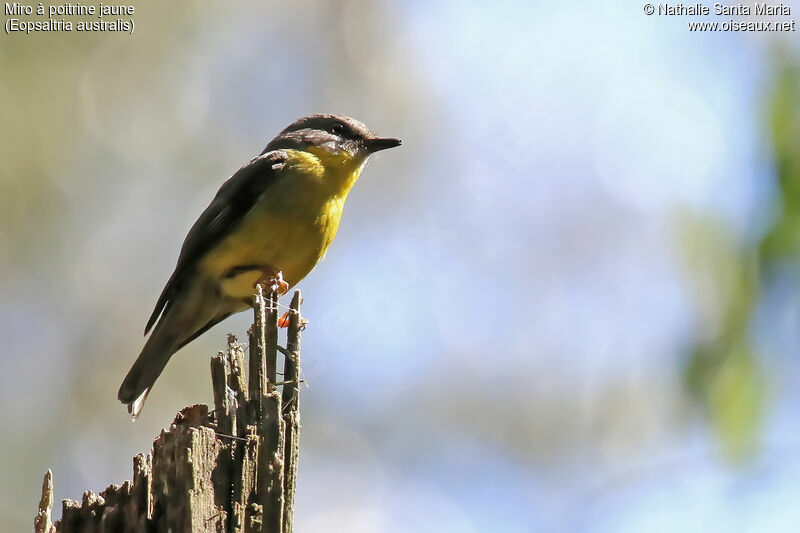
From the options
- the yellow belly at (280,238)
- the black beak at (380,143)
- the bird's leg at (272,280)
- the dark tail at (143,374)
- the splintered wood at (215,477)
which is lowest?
the splintered wood at (215,477)

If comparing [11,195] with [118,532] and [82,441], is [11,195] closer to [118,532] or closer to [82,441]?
[82,441]

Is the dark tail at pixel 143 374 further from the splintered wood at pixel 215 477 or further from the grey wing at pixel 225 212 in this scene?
the splintered wood at pixel 215 477

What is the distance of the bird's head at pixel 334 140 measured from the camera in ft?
23.8

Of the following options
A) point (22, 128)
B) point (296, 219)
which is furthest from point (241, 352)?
point (22, 128)

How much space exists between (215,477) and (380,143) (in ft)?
13.9

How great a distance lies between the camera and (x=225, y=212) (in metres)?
6.88

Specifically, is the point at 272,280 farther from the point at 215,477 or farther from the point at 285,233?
the point at 215,477

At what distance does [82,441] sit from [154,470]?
20.9 feet

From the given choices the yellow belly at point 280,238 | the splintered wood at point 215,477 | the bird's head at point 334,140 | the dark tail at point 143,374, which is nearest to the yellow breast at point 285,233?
the yellow belly at point 280,238

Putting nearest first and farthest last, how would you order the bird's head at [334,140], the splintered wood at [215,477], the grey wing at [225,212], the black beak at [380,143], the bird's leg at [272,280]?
the splintered wood at [215,477], the bird's leg at [272,280], the grey wing at [225,212], the bird's head at [334,140], the black beak at [380,143]

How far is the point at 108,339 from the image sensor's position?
33.1 ft

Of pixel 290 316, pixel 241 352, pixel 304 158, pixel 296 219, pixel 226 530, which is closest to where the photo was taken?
pixel 226 530

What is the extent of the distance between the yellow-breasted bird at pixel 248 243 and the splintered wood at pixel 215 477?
8.94ft

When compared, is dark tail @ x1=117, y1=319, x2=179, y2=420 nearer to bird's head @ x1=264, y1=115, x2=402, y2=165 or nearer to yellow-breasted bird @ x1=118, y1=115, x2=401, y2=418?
yellow-breasted bird @ x1=118, y1=115, x2=401, y2=418
